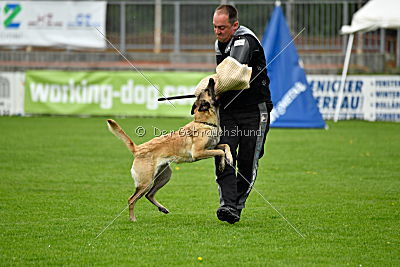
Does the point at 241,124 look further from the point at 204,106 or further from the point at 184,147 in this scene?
the point at 184,147

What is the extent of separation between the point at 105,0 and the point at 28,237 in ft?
66.0

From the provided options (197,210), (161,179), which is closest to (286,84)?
(197,210)

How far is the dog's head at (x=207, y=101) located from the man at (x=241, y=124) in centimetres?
17

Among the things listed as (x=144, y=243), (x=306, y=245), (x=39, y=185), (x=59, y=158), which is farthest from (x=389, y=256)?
(x=59, y=158)

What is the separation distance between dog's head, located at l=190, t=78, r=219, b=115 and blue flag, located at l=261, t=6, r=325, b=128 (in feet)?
35.9

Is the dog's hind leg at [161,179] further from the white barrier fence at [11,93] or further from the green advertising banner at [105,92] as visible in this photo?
the white barrier fence at [11,93]

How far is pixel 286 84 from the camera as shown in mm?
18516

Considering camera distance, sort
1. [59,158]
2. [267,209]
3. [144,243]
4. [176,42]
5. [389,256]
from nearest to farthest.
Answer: [389,256] → [144,243] → [267,209] → [59,158] → [176,42]

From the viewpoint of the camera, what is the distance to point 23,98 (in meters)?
22.9

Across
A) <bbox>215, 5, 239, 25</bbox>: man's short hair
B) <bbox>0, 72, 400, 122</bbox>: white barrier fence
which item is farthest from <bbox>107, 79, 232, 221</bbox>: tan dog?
<bbox>0, 72, 400, 122</bbox>: white barrier fence

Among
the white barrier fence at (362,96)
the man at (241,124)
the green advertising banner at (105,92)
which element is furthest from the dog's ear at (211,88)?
the white barrier fence at (362,96)

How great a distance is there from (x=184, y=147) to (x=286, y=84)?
38.0 ft

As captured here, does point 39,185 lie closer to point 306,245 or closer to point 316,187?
point 316,187

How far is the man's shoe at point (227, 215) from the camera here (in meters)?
7.18
